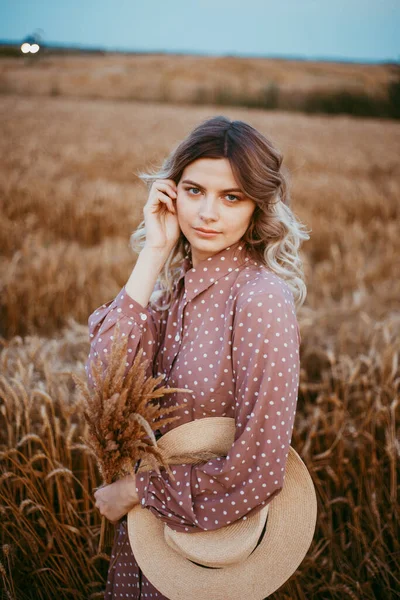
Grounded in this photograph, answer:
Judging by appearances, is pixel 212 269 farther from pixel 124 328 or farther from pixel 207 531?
pixel 207 531

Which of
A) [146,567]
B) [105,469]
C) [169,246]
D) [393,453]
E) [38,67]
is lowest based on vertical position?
[393,453]

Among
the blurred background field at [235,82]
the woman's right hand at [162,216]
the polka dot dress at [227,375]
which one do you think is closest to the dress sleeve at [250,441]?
the polka dot dress at [227,375]

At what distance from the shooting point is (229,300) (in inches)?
54.2

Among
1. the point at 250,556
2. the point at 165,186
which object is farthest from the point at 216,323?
the point at 250,556

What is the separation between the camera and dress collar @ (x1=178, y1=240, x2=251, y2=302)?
1.46 meters

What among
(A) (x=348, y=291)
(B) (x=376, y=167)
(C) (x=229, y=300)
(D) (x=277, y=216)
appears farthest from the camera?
(B) (x=376, y=167)

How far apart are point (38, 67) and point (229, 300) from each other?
21.4 feet

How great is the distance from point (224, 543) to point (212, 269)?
2.52 feet

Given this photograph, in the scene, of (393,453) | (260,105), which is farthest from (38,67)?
(260,105)

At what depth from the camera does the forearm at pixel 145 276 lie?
153 centimetres

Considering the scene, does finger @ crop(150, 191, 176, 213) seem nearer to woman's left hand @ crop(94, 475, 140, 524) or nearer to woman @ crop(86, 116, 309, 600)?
woman @ crop(86, 116, 309, 600)

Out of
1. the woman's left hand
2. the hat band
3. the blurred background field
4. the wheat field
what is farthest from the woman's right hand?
the blurred background field

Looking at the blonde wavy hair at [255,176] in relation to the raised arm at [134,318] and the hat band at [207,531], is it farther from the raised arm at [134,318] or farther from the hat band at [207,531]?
the hat band at [207,531]

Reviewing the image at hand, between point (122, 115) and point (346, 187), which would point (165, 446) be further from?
point (122, 115)
